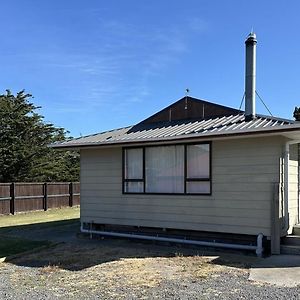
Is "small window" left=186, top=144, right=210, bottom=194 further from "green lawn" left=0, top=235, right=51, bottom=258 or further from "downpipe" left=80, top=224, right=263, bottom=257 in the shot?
"green lawn" left=0, top=235, right=51, bottom=258

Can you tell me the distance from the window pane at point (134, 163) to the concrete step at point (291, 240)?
13.2 ft

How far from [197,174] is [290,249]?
2822 mm

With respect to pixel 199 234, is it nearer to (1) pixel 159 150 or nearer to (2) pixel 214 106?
(1) pixel 159 150

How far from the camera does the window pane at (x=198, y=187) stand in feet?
35.1

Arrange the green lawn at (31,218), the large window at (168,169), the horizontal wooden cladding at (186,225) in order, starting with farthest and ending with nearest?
the green lawn at (31,218) < the large window at (168,169) < the horizontal wooden cladding at (186,225)

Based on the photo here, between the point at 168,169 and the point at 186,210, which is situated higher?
the point at 168,169

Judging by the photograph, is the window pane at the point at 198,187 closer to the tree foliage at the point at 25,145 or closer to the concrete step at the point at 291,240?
the concrete step at the point at 291,240

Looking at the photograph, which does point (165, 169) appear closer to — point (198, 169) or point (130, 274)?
point (198, 169)

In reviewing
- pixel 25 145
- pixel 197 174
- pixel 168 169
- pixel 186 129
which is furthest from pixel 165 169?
pixel 25 145

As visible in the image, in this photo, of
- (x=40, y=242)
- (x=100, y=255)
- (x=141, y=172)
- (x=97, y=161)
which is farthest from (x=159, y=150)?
(x=40, y=242)

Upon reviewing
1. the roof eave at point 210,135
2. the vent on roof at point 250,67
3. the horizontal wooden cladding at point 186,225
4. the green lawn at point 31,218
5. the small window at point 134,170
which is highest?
the vent on roof at point 250,67

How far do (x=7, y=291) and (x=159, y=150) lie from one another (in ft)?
18.9

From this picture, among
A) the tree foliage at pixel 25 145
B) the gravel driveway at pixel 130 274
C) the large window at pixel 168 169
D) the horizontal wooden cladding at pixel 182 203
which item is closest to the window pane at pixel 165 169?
the large window at pixel 168 169

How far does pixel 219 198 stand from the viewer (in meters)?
10.4
